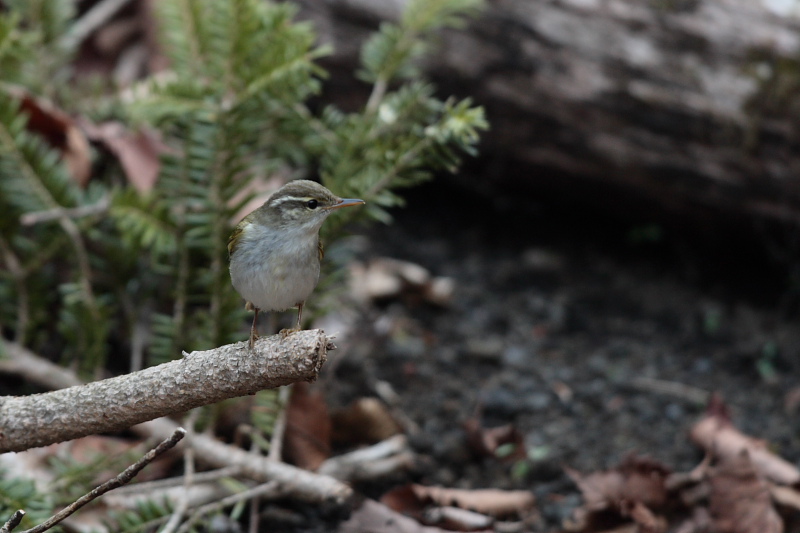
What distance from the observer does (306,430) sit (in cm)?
410

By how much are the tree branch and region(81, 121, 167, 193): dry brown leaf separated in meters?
2.52

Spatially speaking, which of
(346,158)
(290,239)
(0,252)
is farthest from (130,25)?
(290,239)

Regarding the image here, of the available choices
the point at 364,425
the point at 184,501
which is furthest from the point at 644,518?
the point at 184,501

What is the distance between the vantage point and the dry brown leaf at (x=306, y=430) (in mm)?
4051

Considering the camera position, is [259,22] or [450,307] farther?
[450,307]

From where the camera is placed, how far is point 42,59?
5285mm

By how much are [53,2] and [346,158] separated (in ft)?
8.07

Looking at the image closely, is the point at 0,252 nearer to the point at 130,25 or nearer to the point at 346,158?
the point at 346,158

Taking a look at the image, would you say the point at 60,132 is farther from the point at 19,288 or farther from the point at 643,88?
the point at 643,88

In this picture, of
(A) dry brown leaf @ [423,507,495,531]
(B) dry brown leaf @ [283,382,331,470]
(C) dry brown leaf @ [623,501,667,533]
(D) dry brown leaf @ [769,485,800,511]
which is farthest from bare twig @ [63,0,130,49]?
(D) dry brown leaf @ [769,485,800,511]

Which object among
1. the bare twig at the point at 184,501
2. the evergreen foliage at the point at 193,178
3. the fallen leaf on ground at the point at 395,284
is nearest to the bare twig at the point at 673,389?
the fallen leaf on ground at the point at 395,284

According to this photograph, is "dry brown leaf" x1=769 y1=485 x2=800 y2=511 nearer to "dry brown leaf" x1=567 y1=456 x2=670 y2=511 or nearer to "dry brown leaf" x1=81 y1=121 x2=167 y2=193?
"dry brown leaf" x1=567 y1=456 x2=670 y2=511

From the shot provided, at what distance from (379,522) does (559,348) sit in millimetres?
2308

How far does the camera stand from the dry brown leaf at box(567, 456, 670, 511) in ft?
13.2
